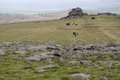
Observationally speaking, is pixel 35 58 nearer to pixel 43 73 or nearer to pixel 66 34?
pixel 43 73

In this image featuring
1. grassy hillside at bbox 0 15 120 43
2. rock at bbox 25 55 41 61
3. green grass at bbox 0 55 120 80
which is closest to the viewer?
green grass at bbox 0 55 120 80

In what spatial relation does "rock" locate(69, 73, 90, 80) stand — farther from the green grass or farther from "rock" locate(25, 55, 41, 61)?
"rock" locate(25, 55, 41, 61)

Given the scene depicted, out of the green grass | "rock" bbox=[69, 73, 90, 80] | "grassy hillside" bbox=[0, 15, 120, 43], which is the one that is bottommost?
"grassy hillside" bbox=[0, 15, 120, 43]

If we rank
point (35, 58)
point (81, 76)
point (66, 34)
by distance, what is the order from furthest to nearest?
1. point (66, 34)
2. point (35, 58)
3. point (81, 76)

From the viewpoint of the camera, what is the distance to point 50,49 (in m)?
59.0

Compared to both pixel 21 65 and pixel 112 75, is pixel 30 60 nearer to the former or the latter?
pixel 21 65

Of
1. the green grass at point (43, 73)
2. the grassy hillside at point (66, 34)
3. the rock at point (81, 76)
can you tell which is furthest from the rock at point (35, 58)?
the grassy hillside at point (66, 34)

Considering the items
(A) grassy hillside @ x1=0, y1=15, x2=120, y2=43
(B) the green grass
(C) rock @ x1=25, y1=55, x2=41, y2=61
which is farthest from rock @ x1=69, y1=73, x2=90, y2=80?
(A) grassy hillside @ x1=0, y1=15, x2=120, y2=43

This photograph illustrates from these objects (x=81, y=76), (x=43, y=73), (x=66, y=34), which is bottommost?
(x=66, y=34)

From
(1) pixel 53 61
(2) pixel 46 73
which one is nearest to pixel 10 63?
(1) pixel 53 61

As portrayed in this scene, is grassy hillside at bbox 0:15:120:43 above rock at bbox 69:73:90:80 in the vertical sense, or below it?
below

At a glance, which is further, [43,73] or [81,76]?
[43,73]

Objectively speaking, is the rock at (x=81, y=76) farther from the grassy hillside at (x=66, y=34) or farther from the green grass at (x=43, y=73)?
the grassy hillside at (x=66, y=34)

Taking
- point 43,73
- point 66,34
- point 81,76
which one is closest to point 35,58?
point 43,73
